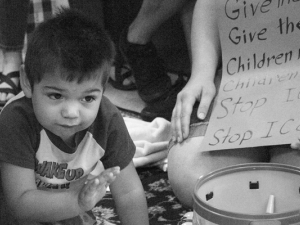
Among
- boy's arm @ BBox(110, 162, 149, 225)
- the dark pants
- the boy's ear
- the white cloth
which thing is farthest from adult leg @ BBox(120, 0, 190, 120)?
the boy's ear

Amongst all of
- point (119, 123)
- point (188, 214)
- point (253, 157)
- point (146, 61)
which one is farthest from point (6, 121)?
point (146, 61)

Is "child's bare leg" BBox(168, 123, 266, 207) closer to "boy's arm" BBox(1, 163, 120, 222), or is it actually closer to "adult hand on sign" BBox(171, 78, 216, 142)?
"adult hand on sign" BBox(171, 78, 216, 142)

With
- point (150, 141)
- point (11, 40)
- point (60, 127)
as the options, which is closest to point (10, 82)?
point (11, 40)

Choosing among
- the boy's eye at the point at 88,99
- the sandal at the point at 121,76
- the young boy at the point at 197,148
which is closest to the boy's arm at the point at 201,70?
the young boy at the point at 197,148

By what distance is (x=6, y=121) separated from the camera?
948 millimetres

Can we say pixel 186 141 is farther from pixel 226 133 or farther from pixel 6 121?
pixel 6 121

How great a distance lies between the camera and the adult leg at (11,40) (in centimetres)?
193

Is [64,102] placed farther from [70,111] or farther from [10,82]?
[10,82]

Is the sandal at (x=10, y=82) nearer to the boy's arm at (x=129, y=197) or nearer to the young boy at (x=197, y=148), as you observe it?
the young boy at (x=197, y=148)

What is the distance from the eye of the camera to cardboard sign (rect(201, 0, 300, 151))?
1215mm

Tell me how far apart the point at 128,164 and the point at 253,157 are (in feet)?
1.10

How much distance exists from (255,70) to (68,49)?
21.2 inches

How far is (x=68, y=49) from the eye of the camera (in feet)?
2.93

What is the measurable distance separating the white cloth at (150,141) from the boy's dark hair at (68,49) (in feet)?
1.81
